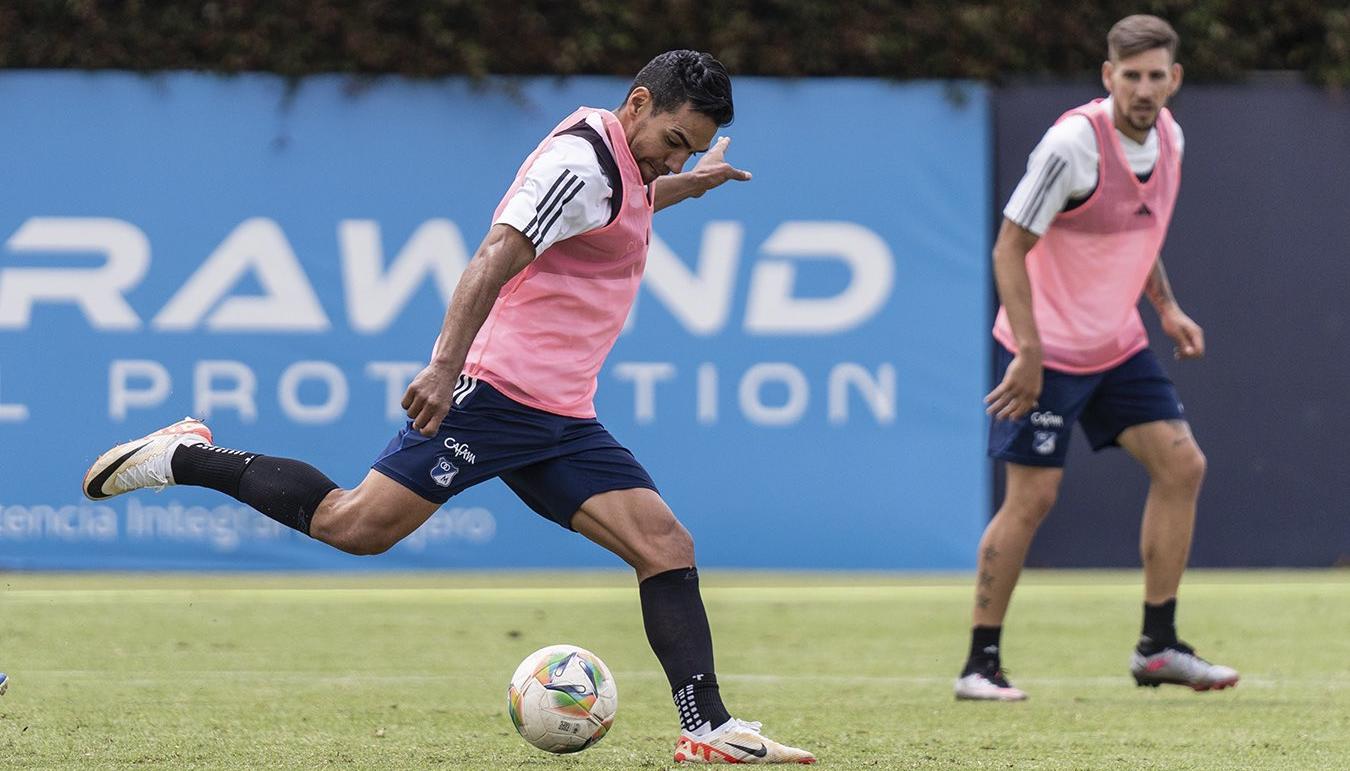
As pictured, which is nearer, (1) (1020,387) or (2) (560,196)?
(2) (560,196)

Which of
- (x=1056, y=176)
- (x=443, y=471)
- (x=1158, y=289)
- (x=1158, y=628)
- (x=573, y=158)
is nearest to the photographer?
(x=573, y=158)

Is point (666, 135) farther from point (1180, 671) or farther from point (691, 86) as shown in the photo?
point (1180, 671)

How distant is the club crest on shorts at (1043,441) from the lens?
657cm

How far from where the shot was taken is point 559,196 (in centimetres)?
474

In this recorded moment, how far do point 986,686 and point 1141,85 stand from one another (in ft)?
6.68

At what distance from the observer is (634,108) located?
498cm

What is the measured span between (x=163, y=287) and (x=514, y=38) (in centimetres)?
242

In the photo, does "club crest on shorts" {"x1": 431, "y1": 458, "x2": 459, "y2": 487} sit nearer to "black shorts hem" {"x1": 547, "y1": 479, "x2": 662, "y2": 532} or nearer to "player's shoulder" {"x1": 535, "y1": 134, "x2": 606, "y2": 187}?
"black shorts hem" {"x1": 547, "y1": 479, "x2": 662, "y2": 532}

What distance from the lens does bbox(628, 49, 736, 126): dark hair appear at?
492 cm

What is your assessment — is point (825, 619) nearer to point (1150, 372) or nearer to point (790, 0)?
point (1150, 372)

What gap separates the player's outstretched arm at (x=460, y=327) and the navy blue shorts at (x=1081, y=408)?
246 centimetres

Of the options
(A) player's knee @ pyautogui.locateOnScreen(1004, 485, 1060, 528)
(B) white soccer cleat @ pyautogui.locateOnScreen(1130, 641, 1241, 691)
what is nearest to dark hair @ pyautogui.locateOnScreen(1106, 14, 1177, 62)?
(A) player's knee @ pyautogui.locateOnScreen(1004, 485, 1060, 528)

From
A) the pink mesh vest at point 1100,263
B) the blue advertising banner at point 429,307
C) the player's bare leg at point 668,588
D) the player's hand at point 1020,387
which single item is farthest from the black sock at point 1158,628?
the blue advertising banner at point 429,307

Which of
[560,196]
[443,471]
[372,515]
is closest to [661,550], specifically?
[443,471]
